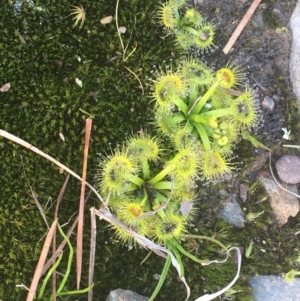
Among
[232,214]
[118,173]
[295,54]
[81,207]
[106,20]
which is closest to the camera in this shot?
[118,173]

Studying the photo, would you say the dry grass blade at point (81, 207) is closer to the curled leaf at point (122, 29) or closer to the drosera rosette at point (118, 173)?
the drosera rosette at point (118, 173)

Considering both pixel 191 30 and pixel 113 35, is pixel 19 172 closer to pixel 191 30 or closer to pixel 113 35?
pixel 113 35

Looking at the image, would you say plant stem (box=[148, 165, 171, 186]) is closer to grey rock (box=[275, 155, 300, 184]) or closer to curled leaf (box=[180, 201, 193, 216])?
curled leaf (box=[180, 201, 193, 216])

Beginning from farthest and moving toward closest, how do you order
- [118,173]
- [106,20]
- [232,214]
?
[232,214], [106,20], [118,173]

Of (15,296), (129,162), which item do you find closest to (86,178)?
(129,162)

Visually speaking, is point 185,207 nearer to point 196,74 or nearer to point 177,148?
point 177,148

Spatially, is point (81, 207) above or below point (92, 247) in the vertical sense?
above

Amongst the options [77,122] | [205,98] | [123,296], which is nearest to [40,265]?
[123,296]
